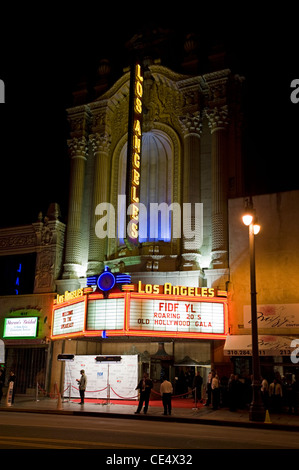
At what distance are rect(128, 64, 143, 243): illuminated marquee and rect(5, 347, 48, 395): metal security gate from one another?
33.1 feet

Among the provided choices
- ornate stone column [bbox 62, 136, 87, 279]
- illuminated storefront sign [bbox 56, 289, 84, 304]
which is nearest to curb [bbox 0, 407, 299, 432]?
illuminated storefront sign [bbox 56, 289, 84, 304]

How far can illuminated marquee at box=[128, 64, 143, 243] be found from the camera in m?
26.9

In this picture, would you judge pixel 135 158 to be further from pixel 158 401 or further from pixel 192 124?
pixel 158 401

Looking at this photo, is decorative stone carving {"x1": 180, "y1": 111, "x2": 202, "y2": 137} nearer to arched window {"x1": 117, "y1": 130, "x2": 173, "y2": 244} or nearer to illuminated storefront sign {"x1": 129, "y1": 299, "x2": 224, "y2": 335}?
arched window {"x1": 117, "y1": 130, "x2": 173, "y2": 244}

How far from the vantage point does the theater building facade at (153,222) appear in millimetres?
24188

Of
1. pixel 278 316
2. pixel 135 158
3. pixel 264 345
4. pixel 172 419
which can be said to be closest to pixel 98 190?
pixel 135 158

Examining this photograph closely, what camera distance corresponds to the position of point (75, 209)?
1253 inches

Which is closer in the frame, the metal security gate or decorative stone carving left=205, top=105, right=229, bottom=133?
decorative stone carving left=205, top=105, right=229, bottom=133

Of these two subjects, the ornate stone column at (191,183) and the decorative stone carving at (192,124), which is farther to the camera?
the decorative stone carving at (192,124)

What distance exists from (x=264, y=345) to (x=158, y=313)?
17.6ft

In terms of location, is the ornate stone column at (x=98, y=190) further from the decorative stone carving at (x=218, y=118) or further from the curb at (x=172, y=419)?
the curb at (x=172, y=419)

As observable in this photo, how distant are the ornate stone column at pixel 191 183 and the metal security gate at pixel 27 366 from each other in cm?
1106

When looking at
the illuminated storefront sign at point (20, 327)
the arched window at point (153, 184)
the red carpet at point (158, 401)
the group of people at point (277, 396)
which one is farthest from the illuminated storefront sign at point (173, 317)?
the illuminated storefront sign at point (20, 327)
